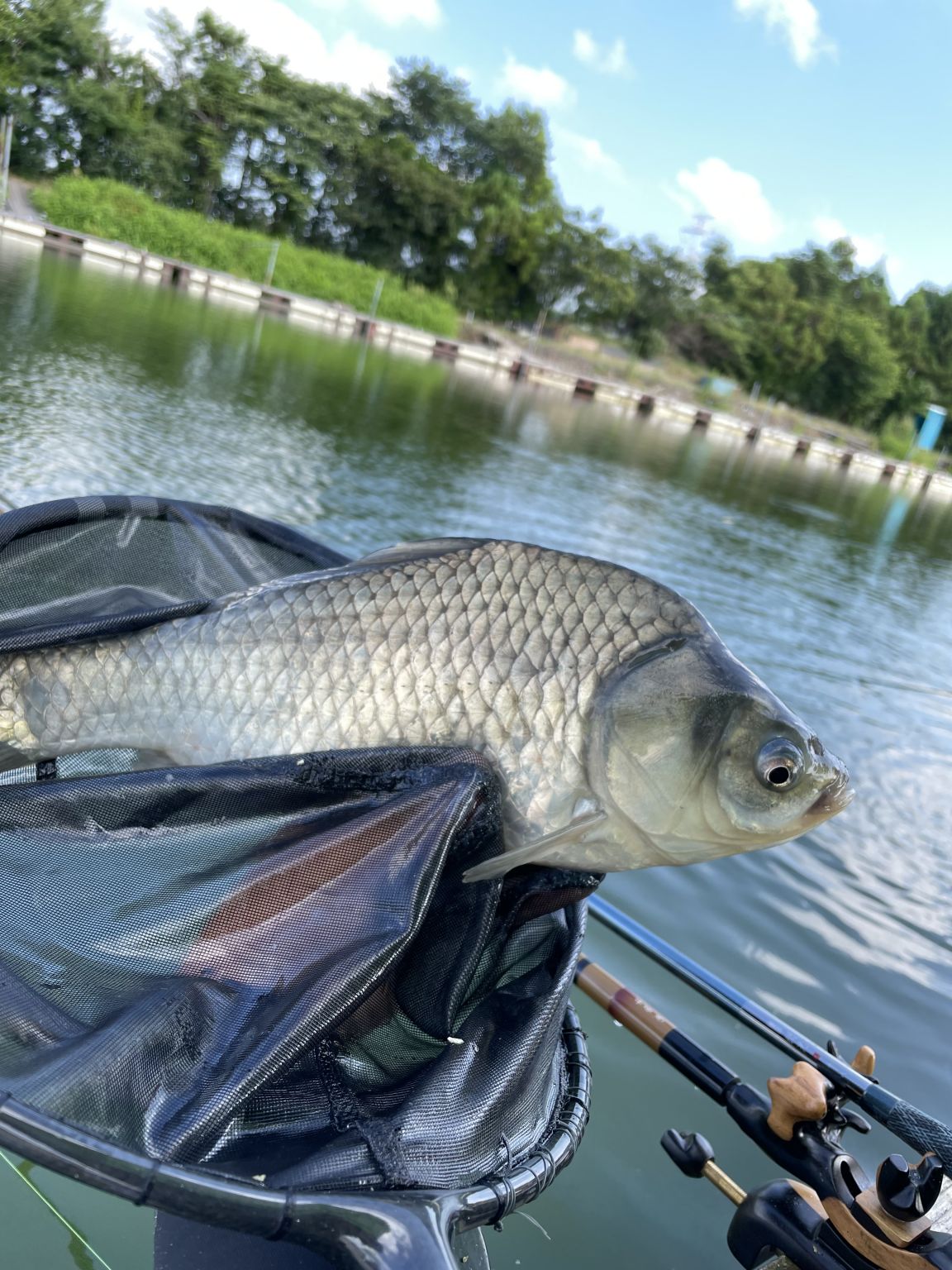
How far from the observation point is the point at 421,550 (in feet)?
6.82

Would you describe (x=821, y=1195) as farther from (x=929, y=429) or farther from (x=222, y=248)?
(x=929, y=429)

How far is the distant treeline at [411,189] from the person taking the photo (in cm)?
4188

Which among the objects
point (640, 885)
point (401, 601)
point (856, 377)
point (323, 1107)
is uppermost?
point (856, 377)

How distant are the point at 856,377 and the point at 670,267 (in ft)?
56.4

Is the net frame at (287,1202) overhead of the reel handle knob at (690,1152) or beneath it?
overhead

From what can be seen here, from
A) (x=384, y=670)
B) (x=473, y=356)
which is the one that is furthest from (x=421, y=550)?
(x=473, y=356)

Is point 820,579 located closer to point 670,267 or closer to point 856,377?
point 670,267

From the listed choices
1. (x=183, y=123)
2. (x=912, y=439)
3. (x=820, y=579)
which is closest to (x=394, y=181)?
(x=183, y=123)

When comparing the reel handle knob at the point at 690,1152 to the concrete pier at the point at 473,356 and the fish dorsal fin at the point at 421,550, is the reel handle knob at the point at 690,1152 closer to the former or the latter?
the fish dorsal fin at the point at 421,550

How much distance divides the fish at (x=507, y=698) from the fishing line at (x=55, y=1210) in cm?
82

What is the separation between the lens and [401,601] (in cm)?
195

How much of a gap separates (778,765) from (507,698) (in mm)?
491

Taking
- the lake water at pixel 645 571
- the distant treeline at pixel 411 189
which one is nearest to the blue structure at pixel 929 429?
the distant treeline at pixel 411 189

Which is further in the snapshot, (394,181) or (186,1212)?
(394,181)
